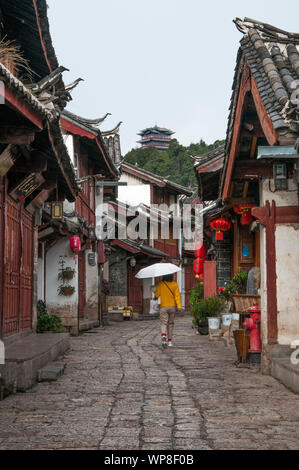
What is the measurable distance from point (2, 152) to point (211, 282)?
1068 cm

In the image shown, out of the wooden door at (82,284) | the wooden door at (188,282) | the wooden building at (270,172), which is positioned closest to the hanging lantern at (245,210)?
the wooden building at (270,172)

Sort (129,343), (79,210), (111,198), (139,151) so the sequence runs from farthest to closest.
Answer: (139,151), (111,198), (79,210), (129,343)

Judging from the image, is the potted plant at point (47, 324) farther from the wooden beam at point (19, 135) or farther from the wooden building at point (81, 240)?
the wooden beam at point (19, 135)

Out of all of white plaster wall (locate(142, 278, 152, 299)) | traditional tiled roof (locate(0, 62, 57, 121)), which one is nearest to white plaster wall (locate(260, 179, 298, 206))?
traditional tiled roof (locate(0, 62, 57, 121))

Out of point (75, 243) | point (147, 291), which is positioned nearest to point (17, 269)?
point (75, 243)

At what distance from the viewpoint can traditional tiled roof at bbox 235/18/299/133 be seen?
678 cm

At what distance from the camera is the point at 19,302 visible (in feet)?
37.7

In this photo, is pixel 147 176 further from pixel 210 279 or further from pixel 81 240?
pixel 210 279

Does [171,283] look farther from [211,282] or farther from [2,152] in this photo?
[2,152]

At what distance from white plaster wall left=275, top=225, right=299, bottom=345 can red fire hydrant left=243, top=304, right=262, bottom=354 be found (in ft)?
2.70

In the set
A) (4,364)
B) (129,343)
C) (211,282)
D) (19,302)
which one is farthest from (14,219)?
(211,282)

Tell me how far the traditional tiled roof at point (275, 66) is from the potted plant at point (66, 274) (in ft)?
35.2

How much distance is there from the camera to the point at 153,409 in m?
6.53

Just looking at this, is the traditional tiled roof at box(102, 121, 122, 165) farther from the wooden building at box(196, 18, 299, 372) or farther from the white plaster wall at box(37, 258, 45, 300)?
the wooden building at box(196, 18, 299, 372)
